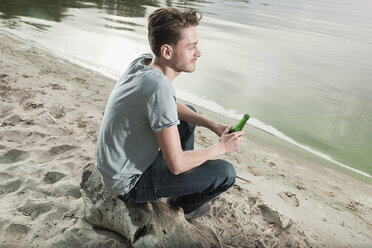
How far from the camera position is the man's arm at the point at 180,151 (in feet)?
6.53

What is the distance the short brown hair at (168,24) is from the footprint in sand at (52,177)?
5.40 ft

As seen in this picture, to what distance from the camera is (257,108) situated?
22.7 feet

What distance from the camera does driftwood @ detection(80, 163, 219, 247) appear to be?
2.29m

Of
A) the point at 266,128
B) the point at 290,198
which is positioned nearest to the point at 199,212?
the point at 290,198

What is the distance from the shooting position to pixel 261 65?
32.7 feet

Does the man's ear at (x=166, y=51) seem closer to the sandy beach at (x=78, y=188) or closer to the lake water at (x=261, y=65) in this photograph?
the sandy beach at (x=78, y=188)

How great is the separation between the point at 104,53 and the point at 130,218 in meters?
7.47

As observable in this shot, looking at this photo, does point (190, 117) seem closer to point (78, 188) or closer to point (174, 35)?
point (174, 35)

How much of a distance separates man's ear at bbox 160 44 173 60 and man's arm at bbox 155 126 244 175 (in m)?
0.52

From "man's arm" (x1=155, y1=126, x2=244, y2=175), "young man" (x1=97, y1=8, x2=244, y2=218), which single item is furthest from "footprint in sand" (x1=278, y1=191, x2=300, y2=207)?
"man's arm" (x1=155, y1=126, x2=244, y2=175)

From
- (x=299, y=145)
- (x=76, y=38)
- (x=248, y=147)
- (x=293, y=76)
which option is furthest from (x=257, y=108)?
(x=76, y=38)

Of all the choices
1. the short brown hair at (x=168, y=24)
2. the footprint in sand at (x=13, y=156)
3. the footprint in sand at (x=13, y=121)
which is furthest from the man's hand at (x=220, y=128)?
the footprint in sand at (x=13, y=121)

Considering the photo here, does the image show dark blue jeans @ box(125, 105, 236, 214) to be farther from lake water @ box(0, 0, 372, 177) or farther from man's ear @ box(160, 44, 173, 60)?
lake water @ box(0, 0, 372, 177)

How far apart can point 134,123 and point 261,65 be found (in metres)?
8.49
